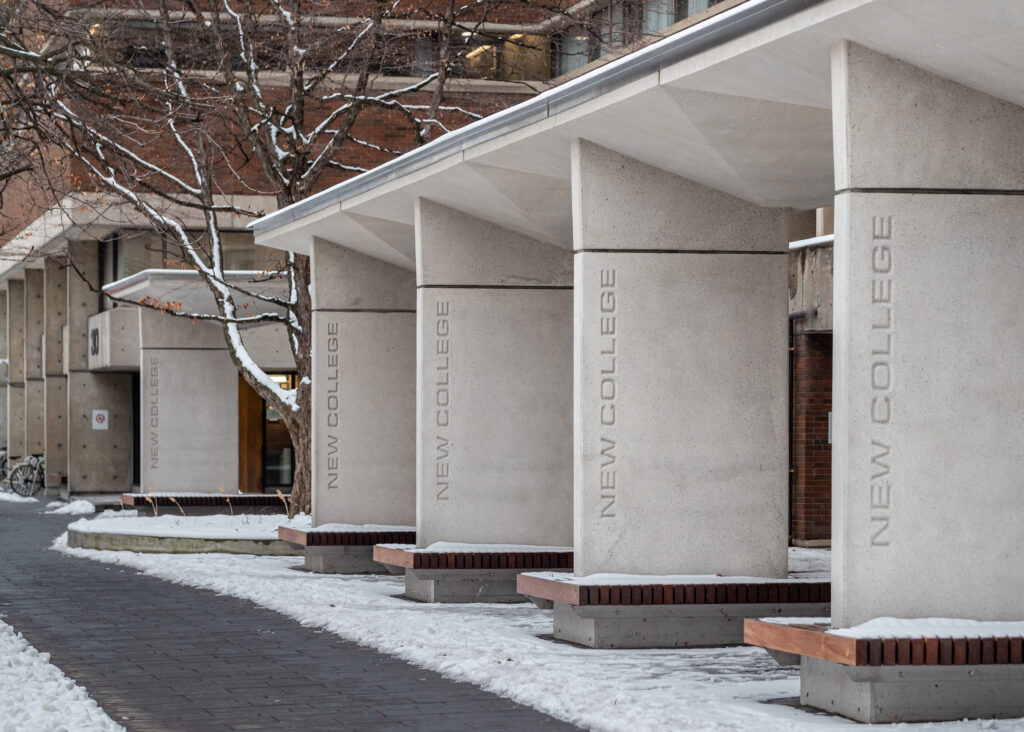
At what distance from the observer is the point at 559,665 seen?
9.91 metres

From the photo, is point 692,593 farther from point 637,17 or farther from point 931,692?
point 637,17

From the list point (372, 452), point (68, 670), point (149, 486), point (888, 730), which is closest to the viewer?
point (888, 730)

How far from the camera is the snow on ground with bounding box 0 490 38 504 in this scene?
123 ft

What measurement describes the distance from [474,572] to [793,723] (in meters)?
6.18

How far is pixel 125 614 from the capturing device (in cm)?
1358

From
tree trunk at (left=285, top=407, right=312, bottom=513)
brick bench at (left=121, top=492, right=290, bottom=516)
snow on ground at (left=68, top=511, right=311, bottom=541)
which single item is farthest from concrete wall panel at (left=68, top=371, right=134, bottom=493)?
tree trunk at (left=285, top=407, right=312, bottom=513)

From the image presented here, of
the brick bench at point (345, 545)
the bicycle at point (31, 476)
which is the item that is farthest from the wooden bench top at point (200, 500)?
the bicycle at point (31, 476)

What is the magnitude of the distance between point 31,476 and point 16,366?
800 cm

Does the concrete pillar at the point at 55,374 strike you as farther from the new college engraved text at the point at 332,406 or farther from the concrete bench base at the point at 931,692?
the concrete bench base at the point at 931,692

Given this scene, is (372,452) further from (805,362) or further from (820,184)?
(820,184)

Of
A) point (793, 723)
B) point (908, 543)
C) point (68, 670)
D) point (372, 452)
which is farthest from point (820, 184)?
point (372, 452)

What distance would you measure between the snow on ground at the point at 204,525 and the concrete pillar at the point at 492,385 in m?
5.09

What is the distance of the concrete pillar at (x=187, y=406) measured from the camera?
2773cm

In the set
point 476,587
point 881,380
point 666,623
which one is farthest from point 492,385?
point 881,380
